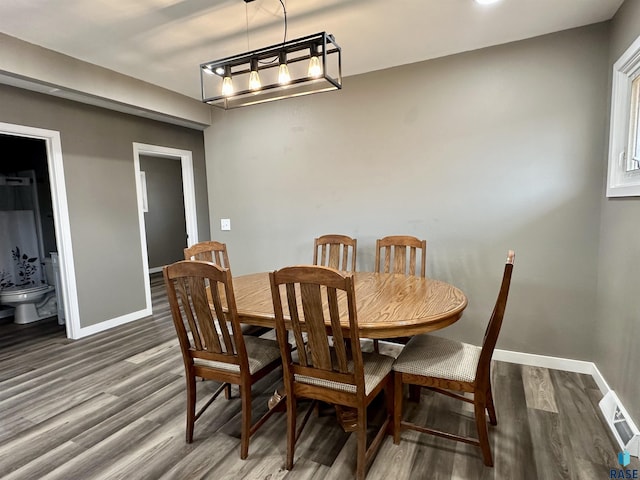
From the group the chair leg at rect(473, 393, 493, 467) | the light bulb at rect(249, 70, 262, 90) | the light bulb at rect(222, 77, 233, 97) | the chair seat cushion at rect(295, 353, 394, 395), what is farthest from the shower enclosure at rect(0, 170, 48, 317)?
the chair leg at rect(473, 393, 493, 467)

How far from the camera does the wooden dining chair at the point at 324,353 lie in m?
1.42

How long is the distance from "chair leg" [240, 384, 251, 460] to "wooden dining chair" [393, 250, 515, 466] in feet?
2.52

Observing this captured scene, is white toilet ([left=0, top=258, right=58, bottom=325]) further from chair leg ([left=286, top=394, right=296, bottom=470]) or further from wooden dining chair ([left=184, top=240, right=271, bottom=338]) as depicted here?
chair leg ([left=286, top=394, right=296, bottom=470])

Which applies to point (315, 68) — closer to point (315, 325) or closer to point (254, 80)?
point (254, 80)

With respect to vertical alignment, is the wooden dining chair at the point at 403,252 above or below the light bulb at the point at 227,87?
below

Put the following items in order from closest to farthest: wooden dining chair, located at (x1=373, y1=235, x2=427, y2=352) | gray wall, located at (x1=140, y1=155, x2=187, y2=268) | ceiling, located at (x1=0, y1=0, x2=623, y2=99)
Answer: ceiling, located at (x1=0, y1=0, x2=623, y2=99) < wooden dining chair, located at (x1=373, y1=235, x2=427, y2=352) < gray wall, located at (x1=140, y1=155, x2=187, y2=268)

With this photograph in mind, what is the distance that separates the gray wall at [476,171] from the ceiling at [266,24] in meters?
0.25

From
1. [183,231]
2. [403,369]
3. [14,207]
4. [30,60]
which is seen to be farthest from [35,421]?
[183,231]

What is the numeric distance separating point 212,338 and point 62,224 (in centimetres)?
262

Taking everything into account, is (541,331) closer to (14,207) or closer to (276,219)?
(276,219)

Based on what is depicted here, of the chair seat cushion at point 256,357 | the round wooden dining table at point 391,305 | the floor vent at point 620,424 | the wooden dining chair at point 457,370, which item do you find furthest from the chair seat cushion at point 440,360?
the floor vent at point 620,424

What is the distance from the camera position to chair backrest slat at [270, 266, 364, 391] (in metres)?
1.40

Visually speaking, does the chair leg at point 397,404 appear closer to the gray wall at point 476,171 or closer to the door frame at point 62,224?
the gray wall at point 476,171

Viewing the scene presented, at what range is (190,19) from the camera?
7.30 feet
